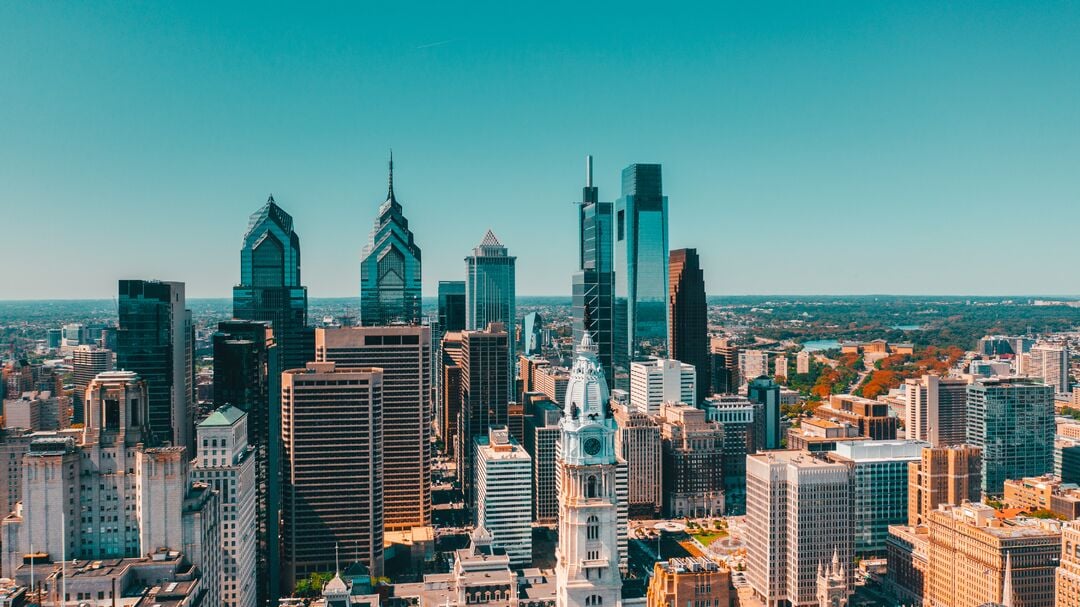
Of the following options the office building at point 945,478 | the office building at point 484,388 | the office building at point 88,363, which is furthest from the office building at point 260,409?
the office building at point 945,478

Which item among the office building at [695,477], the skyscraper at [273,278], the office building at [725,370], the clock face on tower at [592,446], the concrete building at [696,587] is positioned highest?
the skyscraper at [273,278]

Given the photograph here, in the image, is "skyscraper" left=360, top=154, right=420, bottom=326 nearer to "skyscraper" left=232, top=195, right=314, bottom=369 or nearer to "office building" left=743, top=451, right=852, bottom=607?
"skyscraper" left=232, top=195, right=314, bottom=369

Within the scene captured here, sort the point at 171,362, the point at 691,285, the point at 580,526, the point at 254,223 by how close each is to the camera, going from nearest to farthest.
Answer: the point at 580,526 → the point at 171,362 → the point at 254,223 → the point at 691,285

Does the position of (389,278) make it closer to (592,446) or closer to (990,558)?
(990,558)

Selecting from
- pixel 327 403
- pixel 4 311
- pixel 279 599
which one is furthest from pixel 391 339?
pixel 4 311

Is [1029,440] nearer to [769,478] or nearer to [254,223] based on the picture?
[769,478]

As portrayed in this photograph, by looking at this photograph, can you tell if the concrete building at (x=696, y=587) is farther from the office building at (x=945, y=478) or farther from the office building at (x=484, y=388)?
the office building at (x=484, y=388)

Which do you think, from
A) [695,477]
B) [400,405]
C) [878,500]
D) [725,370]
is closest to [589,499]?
[400,405]
